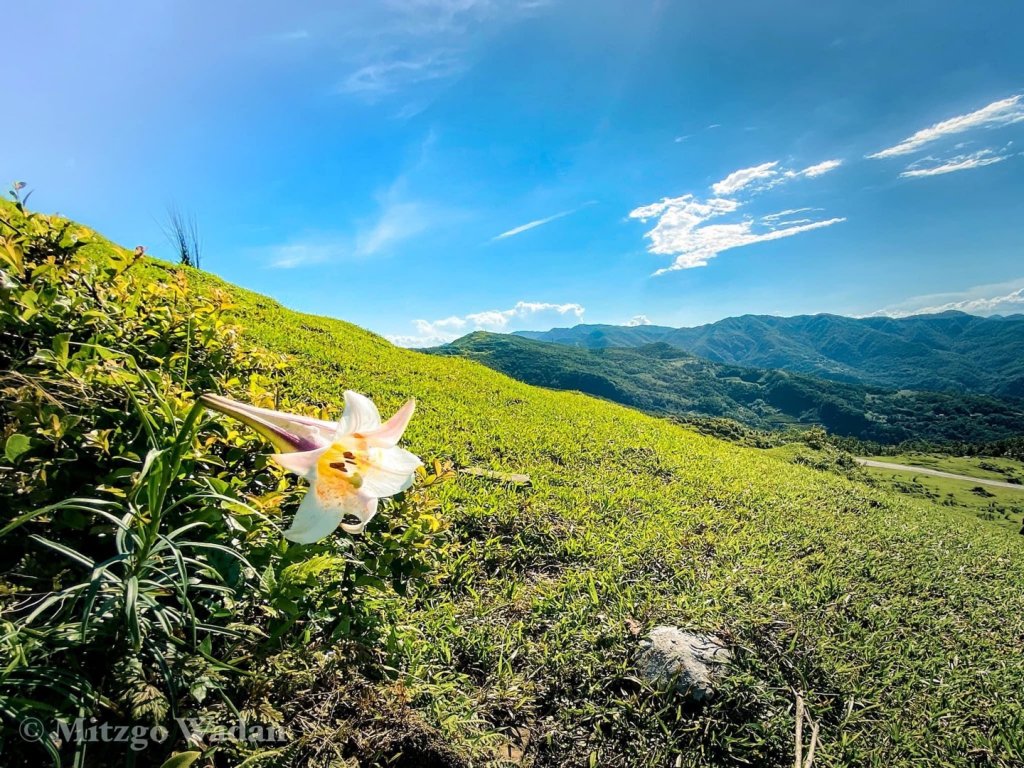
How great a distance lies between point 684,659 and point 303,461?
98.9 inches

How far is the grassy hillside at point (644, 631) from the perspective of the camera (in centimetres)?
188

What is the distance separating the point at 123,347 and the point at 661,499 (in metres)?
4.75

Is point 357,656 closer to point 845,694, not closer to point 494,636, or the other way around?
point 494,636

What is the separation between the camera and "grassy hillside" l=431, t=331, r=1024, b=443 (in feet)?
367

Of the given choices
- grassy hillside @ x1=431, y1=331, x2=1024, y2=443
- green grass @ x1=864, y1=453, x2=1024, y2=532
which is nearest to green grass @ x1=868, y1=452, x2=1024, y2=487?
green grass @ x1=864, y1=453, x2=1024, y2=532

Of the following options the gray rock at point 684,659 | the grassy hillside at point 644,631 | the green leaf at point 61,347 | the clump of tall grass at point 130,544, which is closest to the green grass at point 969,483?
the grassy hillside at point 644,631

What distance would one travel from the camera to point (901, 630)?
10.9ft

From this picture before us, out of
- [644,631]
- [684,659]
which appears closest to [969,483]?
[644,631]

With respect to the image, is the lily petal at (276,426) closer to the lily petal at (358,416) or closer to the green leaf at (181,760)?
the lily petal at (358,416)

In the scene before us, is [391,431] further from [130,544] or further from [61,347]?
[61,347]

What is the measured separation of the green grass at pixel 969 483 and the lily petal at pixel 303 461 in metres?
23.8

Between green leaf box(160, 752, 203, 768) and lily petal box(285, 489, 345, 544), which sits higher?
lily petal box(285, 489, 345, 544)

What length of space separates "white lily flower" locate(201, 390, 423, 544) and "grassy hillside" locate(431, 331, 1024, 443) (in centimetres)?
10999

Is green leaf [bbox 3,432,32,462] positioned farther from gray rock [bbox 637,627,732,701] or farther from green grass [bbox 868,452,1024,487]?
green grass [bbox 868,452,1024,487]
